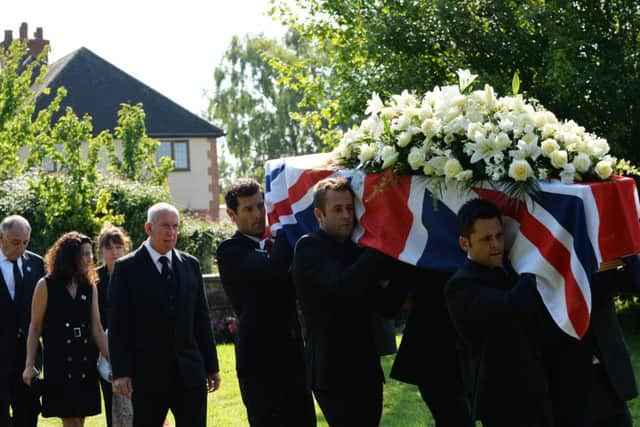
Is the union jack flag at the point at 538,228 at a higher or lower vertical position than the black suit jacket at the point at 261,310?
higher

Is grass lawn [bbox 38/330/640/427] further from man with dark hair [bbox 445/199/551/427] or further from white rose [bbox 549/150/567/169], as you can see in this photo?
white rose [bbox 549/150/567/169]

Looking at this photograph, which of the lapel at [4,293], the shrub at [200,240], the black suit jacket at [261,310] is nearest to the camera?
the black suit jacket at [261,310]

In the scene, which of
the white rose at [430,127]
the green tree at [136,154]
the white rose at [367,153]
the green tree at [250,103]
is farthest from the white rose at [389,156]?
the green tree at [250,103]

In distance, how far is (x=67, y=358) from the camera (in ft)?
25.2

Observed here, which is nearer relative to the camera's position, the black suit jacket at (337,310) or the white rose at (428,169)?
the white rose at (428,169)

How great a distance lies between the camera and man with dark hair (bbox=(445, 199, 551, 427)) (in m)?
5.15

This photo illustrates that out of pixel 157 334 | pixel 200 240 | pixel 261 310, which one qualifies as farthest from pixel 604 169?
pixel 200 240

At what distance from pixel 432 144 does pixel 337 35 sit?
10994 mm

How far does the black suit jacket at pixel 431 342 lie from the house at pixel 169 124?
111 feet

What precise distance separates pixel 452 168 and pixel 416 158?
0.26 m

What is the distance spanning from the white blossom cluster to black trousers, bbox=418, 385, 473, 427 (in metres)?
1.31

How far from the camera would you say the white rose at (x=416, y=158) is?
5688mm

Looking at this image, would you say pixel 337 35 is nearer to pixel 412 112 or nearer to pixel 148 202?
pixel 148 202

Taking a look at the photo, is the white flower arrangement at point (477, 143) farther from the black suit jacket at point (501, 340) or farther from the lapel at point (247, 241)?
the lapel at point (247, 241)
